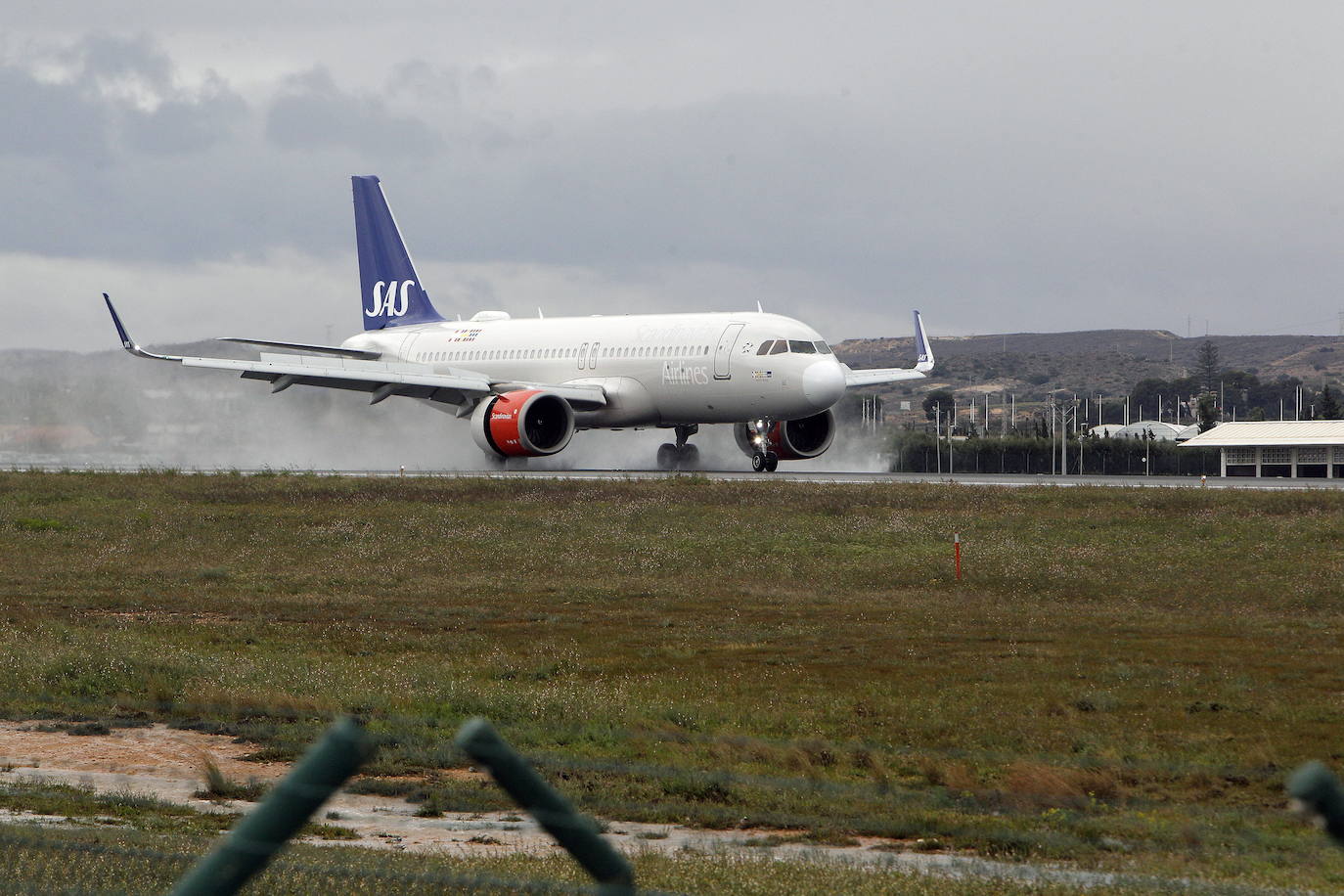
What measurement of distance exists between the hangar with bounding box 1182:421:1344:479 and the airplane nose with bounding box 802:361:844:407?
2993cm

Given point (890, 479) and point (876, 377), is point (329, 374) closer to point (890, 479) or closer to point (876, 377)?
point (890, 479)

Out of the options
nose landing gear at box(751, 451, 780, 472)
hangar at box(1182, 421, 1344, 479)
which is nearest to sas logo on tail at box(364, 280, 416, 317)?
nose landing gear at box(751, 451, 780, 472)

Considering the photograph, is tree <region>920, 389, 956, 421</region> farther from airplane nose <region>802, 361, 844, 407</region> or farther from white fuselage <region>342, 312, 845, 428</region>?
airplane nose <region>802, 361, 844, 407</region>

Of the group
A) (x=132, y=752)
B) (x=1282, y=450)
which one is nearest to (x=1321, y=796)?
(x=132, y=752)

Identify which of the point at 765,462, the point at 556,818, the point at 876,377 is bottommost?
the point at 765,462

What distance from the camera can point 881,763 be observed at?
38.9ft

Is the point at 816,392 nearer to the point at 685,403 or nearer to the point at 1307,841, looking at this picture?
the point at 685,403

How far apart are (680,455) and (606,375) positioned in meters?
5.50

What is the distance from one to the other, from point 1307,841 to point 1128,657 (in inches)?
279

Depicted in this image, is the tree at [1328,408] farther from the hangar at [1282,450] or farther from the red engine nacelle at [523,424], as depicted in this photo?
the red engine nacelle at [523,424]

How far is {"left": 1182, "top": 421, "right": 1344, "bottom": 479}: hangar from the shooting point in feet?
207

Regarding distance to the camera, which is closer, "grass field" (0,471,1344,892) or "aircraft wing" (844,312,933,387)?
"grass field" (0,471,1344,892)

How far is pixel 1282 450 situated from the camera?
214 ft

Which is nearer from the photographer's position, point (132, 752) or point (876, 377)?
point (132, 752)
